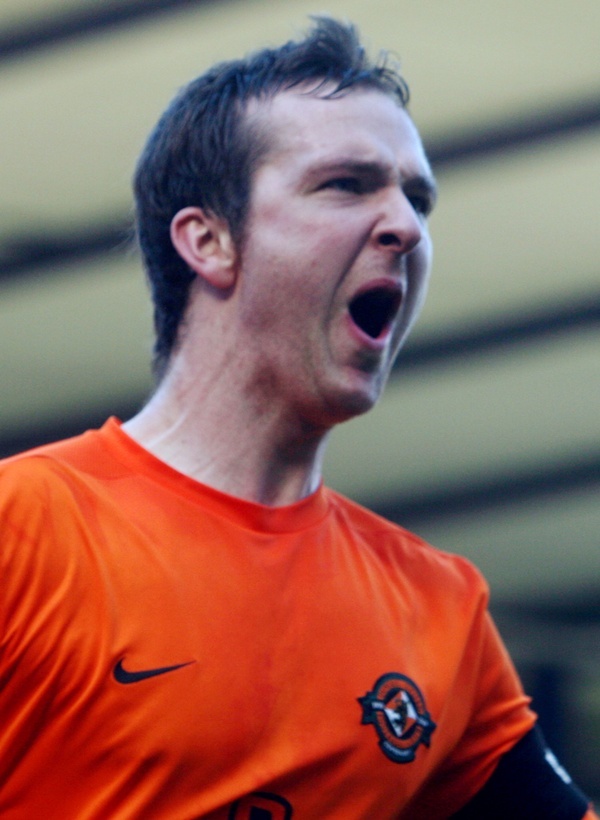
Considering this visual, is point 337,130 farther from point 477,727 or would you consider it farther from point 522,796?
point 522,796

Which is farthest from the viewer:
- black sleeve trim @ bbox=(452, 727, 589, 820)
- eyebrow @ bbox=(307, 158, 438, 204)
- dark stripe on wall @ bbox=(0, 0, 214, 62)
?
dark stripe on wall @ bbox=(0, 0, 214, 62)

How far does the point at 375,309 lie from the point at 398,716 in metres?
0.65

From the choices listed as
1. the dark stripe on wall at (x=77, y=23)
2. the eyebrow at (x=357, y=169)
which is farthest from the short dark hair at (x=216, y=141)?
the dark stripe on wall at (x=77, y=23)

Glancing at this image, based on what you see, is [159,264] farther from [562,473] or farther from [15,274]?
[562,473]

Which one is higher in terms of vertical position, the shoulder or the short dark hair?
the short dark hair

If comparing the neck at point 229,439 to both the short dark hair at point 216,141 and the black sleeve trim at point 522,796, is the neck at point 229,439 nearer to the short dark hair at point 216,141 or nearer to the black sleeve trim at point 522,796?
the short dark hair at point 216,141

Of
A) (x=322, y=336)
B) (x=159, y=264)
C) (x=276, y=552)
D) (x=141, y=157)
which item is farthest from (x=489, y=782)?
(x=141, y=157)

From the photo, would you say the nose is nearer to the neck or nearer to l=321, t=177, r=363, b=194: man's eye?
l=321, t=177, r=363, b=194: man's eye

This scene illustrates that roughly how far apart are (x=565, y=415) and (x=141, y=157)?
2.69m

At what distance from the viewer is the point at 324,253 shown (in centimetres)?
189

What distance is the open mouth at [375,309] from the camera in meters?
1.97

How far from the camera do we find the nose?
1.91 metres

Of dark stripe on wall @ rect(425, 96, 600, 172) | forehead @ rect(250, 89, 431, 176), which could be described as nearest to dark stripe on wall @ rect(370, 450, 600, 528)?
dark stripe on wall @ rect(425, 96, 600, 172)

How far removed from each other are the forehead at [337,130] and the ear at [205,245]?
5.5 inches
